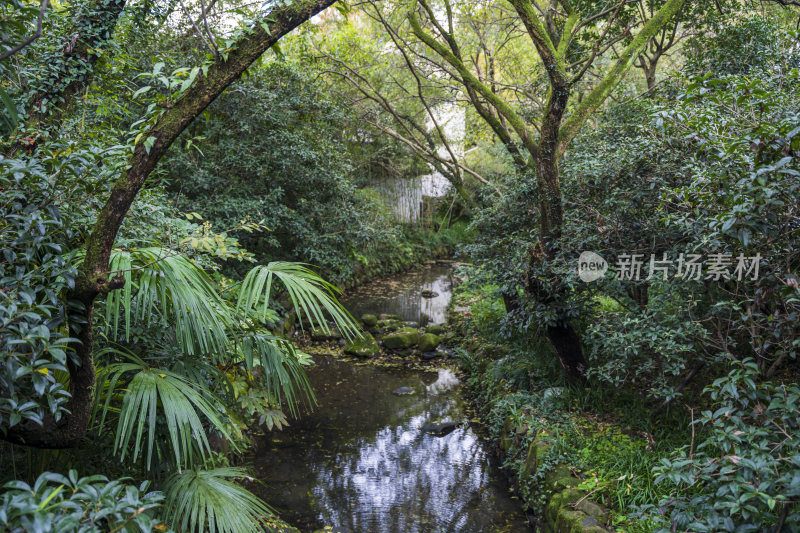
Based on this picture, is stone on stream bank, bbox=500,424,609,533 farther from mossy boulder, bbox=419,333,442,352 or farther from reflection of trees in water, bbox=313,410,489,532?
mossy boulder, bbox=419,333,442,352

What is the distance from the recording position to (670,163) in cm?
336

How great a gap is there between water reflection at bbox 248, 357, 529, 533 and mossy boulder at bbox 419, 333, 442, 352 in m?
1.39

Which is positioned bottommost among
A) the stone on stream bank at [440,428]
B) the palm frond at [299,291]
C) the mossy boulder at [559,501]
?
the stone on stream bank at [440,428]

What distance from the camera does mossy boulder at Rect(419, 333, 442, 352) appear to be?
7512 mm

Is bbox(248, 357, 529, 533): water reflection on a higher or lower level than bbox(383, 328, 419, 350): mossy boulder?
lower

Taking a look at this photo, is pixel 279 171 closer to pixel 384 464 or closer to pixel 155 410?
pixel 384 464

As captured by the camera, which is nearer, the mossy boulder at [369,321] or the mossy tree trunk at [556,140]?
the mossy tree trunk at [556,140]

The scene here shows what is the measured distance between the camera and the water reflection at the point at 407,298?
31.2 feet

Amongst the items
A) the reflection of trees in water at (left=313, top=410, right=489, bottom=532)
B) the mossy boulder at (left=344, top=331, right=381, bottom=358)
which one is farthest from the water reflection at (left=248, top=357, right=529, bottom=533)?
the mossy boulder at (left=344, top=331, right=381, bottom=358)

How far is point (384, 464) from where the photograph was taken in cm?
449

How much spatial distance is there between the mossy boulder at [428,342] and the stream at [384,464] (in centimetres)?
77

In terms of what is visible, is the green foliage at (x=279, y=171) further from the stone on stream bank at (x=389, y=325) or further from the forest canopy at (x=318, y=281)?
the stone on stream bank at (x=389, y=325)

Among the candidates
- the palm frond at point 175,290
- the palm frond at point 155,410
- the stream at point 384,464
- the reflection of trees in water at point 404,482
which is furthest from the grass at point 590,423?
the palm frond at point 175,290

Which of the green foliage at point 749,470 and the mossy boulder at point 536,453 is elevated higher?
the green foliage at point 749,470
